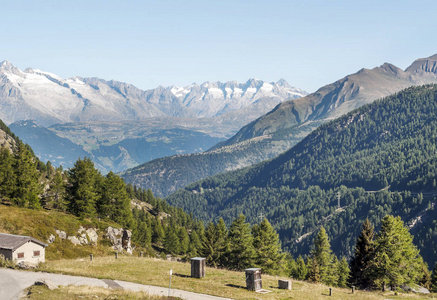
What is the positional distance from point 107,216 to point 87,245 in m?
29.0

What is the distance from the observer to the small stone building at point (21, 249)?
164ft

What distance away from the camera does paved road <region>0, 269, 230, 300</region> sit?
123 ft

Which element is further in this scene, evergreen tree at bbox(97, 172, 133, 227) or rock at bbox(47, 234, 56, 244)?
evergreen tree at bbox(97, 172, 133, 227)

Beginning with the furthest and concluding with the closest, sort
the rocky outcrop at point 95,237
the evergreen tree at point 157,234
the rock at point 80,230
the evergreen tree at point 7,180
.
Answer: the evergreen tree at point 157,234 < the evergreen tree at point 7,180 < the rock at point 80,230 < the rocky outcrop at point 95,237

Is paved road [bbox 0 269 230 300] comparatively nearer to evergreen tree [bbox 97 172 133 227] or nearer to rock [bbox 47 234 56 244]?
rock [bbox 47 234 56 244]

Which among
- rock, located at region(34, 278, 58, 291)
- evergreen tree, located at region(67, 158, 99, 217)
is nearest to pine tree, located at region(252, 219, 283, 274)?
evergreen tree, located at region(67, 158, 99, 217)

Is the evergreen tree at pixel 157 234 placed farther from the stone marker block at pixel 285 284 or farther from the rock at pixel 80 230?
the stone marker block at pixel 285 284

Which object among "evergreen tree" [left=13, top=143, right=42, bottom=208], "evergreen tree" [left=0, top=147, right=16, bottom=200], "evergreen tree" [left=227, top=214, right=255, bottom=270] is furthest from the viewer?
"evergreen tree" [left=227, top=214, right=255, bottom=270]

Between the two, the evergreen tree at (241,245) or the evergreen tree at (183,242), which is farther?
the evergreen tree at (183,242)

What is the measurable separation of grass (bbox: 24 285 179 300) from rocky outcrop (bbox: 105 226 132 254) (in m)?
51.4

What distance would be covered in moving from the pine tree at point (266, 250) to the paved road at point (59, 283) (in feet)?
154

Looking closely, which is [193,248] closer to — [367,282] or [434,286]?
[434,286]

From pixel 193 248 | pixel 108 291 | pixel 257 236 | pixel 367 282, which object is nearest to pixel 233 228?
pixel 257 236

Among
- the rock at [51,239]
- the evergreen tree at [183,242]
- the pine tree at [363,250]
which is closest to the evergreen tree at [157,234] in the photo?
the evergreen tree at [183,242]
